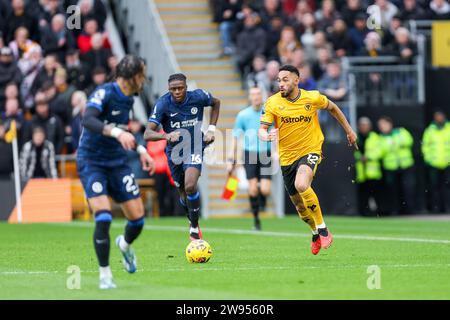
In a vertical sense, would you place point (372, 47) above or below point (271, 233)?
above

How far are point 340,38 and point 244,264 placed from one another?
1589cm

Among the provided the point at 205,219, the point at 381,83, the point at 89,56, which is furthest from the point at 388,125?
the point at 89,56

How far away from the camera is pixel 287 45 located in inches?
1184

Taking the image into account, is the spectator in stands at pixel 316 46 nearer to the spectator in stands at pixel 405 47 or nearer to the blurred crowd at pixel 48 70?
the spectator in stands at pixel 405 47

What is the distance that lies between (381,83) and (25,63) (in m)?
8.25

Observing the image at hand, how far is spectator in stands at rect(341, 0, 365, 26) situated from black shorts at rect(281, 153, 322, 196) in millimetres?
14436

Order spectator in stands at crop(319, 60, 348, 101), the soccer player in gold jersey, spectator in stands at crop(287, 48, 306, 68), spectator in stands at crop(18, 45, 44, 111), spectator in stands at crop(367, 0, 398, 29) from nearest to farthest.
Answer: the soccer player in gold jersey → spectator in stands at crop(18, 45, 44, 111) → spectator in stands at crop(319, 60, 348, 101) → spectator in stands at crop(287, 48, 306, 68) → spectator in stands at crop(367, 0, 398, 29)

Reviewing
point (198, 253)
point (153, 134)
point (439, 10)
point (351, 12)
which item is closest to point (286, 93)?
point (153, 134)

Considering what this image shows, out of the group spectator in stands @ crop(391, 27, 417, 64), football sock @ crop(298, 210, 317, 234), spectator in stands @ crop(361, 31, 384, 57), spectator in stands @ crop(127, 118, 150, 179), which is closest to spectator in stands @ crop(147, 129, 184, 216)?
spectator in stands @ crop(127, 118, 150, 179)

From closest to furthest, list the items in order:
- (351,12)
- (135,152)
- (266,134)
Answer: (266,134), (135,152), (351,12)

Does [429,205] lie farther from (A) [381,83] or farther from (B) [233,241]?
(B) [233,241]

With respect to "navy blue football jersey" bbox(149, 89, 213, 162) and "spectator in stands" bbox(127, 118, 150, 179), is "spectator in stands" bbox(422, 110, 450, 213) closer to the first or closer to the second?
"spectator in stands" bbox(127, 118, 150, 179)

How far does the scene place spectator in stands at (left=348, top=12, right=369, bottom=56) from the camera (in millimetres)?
31000

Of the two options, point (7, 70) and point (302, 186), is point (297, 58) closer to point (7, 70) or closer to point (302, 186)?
point (7, 70)
